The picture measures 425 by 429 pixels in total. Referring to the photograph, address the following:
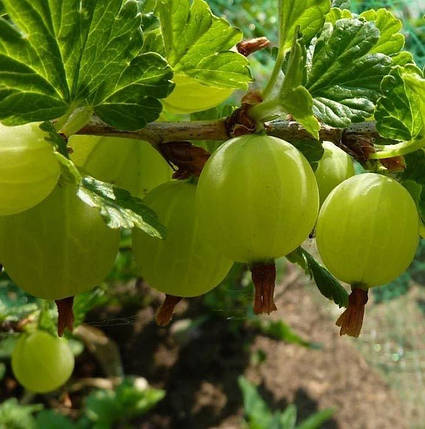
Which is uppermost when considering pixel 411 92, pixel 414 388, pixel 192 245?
pixel 411 92

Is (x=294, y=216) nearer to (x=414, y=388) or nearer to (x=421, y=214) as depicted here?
(x=421, y=214)

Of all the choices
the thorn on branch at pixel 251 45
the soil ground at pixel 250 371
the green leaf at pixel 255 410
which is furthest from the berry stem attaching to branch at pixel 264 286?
the soil ground at pixel 250 371

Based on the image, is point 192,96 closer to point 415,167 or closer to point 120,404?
point 415,167

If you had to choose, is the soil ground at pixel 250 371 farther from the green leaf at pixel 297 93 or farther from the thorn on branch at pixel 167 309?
the green leaf at pixel 297 93

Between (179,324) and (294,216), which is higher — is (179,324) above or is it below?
below

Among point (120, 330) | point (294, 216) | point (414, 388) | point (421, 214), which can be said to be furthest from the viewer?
point (414, 388)

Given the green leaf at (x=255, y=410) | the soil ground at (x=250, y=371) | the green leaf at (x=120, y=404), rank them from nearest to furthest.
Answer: the green leaf at (x=120, y=404) → the green leaf at (x=255, y=410) → the soil ground at (x=250, y=371)

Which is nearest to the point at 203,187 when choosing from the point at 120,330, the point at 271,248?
the point at 271,248

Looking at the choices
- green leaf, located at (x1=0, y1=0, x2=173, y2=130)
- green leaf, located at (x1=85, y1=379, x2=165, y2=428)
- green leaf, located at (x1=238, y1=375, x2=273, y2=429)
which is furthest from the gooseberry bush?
green leaf, located at (x1=238, y1=375, x2=273, y2=429)
